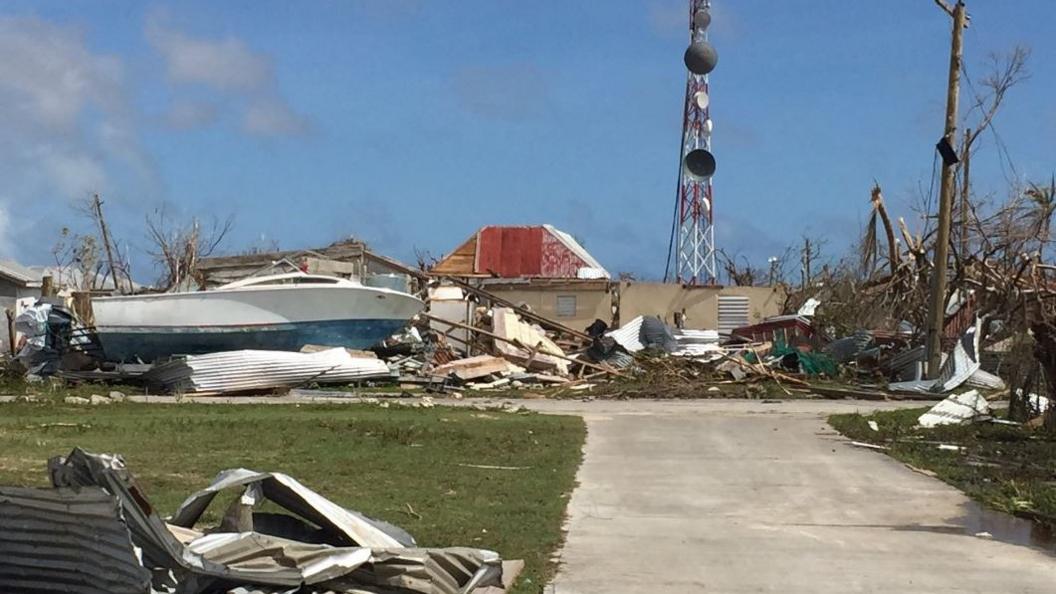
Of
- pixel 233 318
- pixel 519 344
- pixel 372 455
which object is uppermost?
pixel 233 318

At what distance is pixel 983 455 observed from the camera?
→ 50.2 ft

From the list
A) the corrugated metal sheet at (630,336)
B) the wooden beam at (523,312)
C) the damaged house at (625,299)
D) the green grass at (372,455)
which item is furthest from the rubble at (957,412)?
the damaged house at (625,299)

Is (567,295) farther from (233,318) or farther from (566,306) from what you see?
(233,318)

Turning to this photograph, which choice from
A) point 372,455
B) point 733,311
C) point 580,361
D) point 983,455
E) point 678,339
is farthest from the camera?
point 733,311

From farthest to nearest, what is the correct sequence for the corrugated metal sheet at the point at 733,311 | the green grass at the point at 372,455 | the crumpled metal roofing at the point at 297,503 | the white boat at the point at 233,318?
the corrugated metal sheet at the point at 733,311 < the white boat at the point at 233,318 < the green grass at the point at 372,455 < the crumpled metal roofing at the point at 297,503

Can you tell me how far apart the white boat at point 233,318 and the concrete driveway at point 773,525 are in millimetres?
13420

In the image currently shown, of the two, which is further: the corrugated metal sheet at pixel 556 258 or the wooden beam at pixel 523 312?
the corrugated metal sheet at pixel 556 258

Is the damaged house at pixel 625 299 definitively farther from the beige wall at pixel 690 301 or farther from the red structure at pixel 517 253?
the red structure at pixel 517 253

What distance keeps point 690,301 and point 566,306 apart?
4.20m

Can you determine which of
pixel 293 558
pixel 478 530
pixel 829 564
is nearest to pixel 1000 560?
pixel 829 564

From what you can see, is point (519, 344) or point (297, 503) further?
point (519, 344)

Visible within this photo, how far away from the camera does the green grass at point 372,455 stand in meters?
10.1

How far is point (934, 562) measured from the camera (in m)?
8.82

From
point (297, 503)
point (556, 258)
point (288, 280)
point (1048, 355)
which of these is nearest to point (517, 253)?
point (556, 258)
